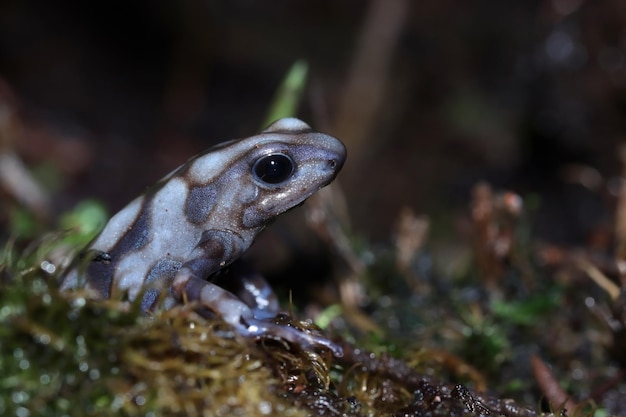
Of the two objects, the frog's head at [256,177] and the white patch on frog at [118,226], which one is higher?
the frog's head at [256,177]

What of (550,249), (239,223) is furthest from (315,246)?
(239,223)

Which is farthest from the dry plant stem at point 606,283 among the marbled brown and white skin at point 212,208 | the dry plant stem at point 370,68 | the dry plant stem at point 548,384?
the dry plant stem at point 370,68

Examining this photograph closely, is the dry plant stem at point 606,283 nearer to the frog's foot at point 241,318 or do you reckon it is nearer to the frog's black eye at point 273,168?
the frog's foot at point 241,318

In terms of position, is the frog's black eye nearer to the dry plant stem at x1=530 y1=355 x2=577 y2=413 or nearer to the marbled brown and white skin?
the marbled brown and white skin

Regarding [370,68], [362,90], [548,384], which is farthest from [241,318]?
[370,68]

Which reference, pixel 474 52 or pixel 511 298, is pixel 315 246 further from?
pixel 474 52

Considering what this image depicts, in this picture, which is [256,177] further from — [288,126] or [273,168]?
[288,126]
